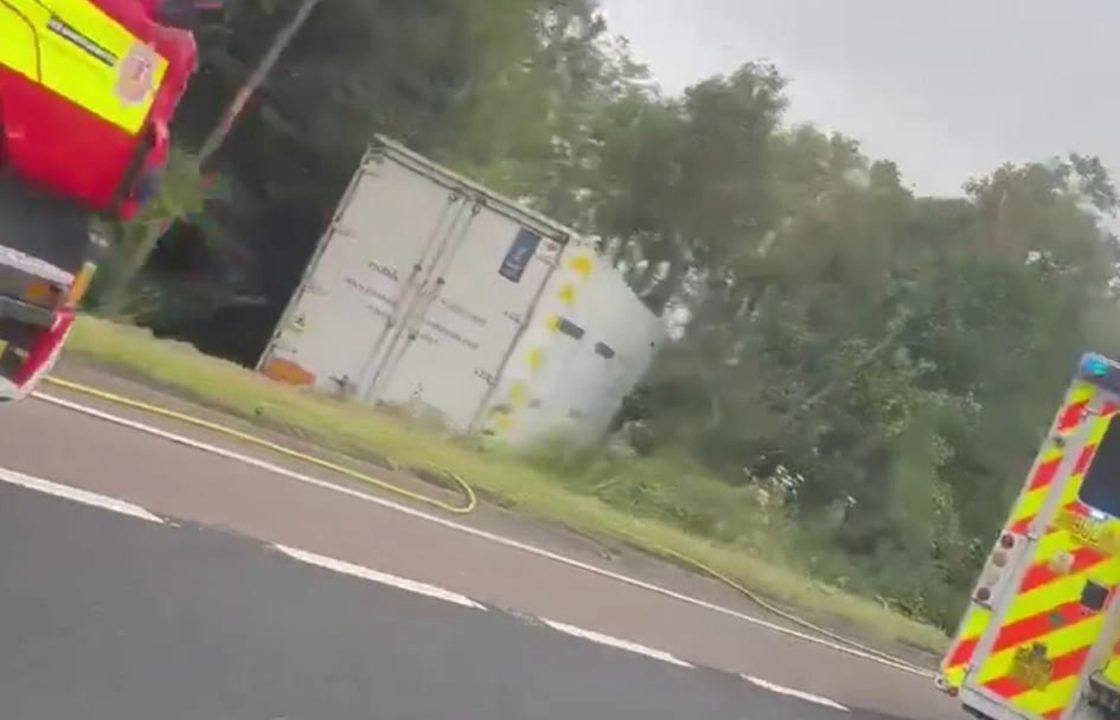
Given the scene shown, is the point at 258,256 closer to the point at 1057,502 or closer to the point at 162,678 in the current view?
the point at 1057,502

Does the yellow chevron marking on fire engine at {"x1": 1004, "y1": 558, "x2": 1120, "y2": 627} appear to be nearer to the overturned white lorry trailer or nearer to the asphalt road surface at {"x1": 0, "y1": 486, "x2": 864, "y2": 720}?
the asphalt road surface at {"x1": 0, "y1": 486, "x2": 864, "y2": 720}

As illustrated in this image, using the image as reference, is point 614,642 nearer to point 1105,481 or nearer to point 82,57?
point 1105,481

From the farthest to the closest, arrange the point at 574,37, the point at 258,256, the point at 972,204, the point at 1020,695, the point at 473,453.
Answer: the point at 574,37 < the point at 972,204 < the point at 258,256 < the point at 473,453 < the point at 1020,695

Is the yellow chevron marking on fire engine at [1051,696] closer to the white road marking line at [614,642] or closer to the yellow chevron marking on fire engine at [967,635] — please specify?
the yellow chevron marking on fire engine at [967,635]

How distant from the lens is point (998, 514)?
25750 mm

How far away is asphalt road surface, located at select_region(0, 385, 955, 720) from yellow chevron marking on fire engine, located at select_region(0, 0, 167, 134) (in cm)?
159

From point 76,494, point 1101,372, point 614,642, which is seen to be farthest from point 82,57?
point 1101,372

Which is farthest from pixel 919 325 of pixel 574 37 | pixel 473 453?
pixel 473 453

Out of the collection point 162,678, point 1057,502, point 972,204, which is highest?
point 972,204

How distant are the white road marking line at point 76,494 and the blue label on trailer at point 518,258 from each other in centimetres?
1071

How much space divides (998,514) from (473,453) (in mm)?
11865

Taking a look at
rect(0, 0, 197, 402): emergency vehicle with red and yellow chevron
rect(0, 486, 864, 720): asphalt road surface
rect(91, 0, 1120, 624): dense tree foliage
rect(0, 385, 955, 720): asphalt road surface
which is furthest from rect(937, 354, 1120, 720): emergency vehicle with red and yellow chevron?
rect(91, 0, 1120, 624): dense tree foliage

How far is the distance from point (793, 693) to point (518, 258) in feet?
27.0

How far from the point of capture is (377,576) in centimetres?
859
